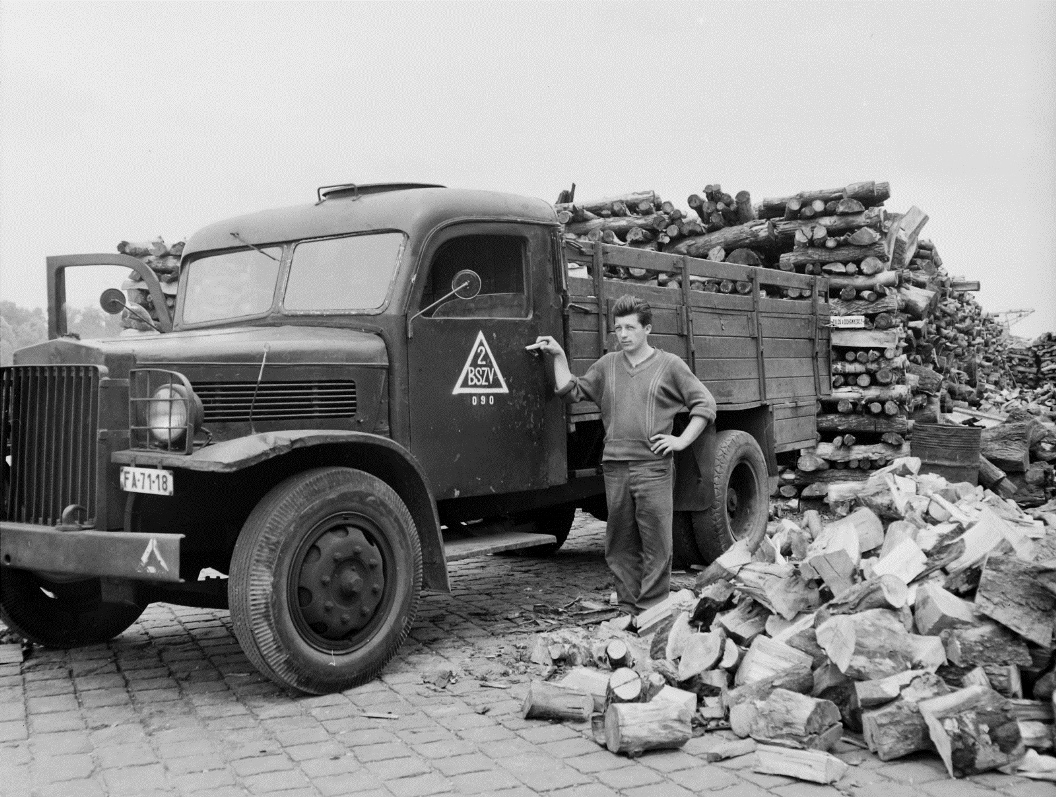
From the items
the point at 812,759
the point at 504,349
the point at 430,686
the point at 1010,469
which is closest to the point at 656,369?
the point at 504,349

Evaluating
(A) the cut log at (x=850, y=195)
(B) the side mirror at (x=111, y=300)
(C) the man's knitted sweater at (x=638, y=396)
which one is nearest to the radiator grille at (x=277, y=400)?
(C) the man's knitted sweater at (x=638, y=396)

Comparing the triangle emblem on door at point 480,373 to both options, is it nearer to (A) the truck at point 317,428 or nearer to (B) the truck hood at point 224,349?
(A) the truck at point 317,428

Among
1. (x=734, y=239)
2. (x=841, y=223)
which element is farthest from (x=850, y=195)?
(x=734, y=239)

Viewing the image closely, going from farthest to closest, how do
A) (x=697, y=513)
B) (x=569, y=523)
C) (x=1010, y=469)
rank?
1. (x=1010, y=469)
2. (x=569, y=523)
3. (x=697, y=513)

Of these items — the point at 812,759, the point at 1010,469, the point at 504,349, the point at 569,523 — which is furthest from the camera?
the point at 1010,469

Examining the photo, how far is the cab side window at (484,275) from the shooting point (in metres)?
5.39

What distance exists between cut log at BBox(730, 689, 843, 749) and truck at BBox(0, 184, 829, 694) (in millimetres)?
1661

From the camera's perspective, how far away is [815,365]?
357 inches

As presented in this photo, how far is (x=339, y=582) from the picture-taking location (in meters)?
Answer: 4.54

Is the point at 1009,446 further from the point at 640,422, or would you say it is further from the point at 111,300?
the point at 111,300

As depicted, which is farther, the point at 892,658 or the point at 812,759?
the point at 892,658

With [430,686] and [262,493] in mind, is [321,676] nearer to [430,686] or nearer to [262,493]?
[430,686]

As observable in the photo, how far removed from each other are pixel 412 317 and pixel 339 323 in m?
0.38

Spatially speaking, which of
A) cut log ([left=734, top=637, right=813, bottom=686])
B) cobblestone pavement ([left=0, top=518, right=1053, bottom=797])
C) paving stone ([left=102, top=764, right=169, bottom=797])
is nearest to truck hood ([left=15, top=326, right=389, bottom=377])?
cobblestone pavement ([left=0, top=518, right=1053, bottom=797])
